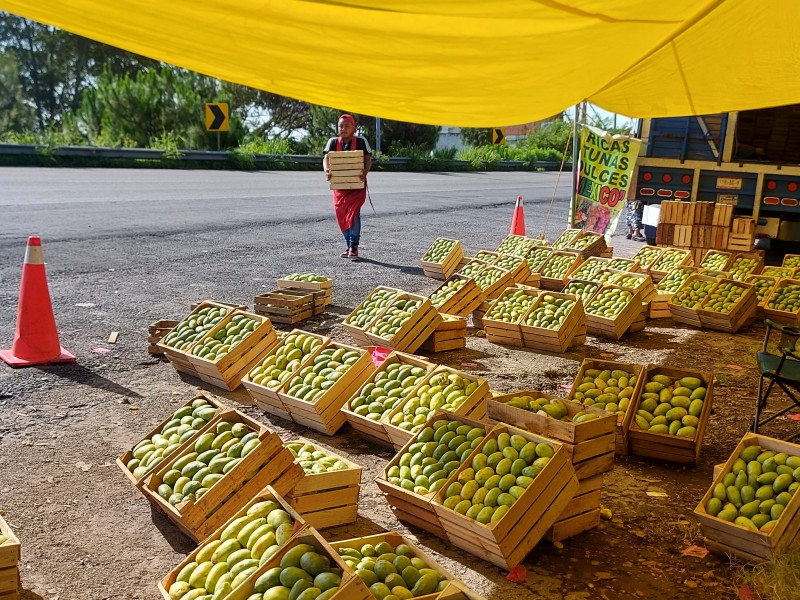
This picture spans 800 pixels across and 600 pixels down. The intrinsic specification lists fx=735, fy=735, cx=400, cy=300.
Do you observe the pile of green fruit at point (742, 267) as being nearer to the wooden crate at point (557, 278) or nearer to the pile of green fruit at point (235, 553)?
the wooden crate at point (557, 278)

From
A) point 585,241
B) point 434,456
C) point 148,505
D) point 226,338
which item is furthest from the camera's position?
point 585,241

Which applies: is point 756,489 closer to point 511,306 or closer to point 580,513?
point 580,513

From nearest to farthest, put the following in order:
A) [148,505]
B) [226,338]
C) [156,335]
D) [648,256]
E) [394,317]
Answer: [148,505] < [226,338] < [156,335] < [394,317] < [648,256]

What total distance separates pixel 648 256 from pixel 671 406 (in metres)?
5.81

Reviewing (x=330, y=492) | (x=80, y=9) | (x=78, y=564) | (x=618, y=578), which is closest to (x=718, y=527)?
(x=618, y=578)

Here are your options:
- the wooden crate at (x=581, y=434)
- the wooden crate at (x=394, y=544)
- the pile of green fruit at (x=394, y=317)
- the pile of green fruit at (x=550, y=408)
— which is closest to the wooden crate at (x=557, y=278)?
the pile of green fruit at (x=394, y=317)

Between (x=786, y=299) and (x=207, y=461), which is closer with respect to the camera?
(x=207, y=461)

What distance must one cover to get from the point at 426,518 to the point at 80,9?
3.02 metres

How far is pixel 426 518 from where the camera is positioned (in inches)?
161

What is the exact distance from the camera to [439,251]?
442 inches

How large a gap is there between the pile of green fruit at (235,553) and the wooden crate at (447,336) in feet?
14.1

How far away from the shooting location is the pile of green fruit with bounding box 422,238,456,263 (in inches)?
436

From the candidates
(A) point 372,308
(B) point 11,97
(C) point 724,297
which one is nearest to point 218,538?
(A) point 372,308

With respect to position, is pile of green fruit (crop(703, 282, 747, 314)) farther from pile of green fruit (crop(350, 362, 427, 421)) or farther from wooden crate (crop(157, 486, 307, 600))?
wooden crate (crop(157, 486, 307, 600))
